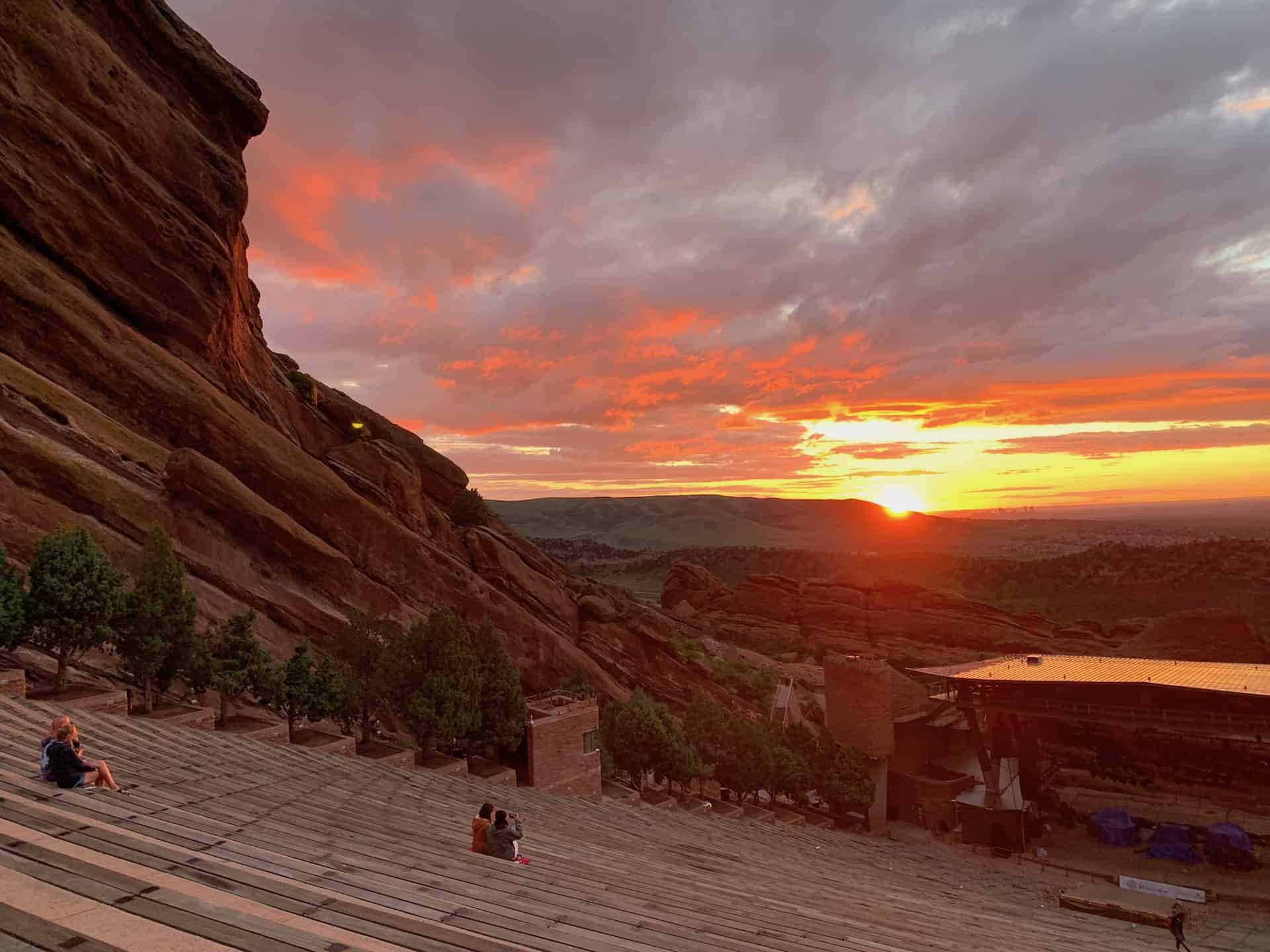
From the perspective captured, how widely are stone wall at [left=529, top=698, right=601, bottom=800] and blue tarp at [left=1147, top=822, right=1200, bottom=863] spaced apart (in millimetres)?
26125

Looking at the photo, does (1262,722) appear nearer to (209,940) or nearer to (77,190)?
(209,940)

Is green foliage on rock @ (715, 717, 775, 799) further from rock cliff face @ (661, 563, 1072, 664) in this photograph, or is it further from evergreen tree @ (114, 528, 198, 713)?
rock cliff face @ (661, 563, 1072, 664)

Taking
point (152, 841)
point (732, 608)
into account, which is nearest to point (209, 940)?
point (152, 841)

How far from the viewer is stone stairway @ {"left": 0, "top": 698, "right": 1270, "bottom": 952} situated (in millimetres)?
5016

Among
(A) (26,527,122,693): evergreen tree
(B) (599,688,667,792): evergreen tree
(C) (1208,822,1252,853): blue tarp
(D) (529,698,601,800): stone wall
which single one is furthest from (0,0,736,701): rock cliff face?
(C) (1208,822,1252,853): blue tarp

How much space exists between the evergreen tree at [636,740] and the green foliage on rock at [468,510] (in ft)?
76.0

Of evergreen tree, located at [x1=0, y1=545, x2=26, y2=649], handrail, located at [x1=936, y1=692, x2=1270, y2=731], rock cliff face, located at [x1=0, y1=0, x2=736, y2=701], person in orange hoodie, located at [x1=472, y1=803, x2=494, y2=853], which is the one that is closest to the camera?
person in orange hoodie, located at [x1=472, y1=803, x2=494, y2=853]

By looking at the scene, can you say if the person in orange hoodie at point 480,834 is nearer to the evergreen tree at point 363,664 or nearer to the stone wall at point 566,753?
the evergreen tree at point 363,664

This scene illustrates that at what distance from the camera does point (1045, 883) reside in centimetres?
3189

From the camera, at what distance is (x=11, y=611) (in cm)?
1877

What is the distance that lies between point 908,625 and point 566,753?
2230 inches

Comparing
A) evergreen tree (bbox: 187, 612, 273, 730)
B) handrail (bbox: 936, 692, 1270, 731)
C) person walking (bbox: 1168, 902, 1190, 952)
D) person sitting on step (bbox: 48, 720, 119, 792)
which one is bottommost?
person walking (bbox: 1168, 902, 1190, 952)

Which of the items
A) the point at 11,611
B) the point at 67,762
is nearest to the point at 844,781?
the point at 11,611

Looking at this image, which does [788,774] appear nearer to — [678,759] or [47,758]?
[678,759]
